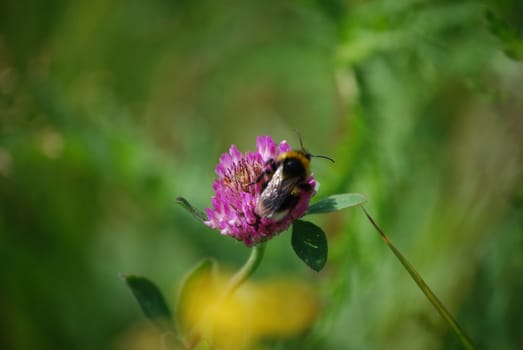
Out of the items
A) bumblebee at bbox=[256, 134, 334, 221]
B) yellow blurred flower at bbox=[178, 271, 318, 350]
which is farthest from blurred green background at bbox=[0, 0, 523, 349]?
bumblebee at bbox=[256, 134, 334, 221]

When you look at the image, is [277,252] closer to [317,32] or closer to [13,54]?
[317,32]

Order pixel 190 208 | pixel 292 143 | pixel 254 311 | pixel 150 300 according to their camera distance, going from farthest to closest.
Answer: pixel 292 143 → pixel 254 311 → pixel 150 300 → pixel 190 208

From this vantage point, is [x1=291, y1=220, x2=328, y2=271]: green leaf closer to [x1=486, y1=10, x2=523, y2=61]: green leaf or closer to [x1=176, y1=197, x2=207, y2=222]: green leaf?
[x1=176, y1=197, x2=207, y2=222]: green leaf

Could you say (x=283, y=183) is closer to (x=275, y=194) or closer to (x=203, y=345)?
(x=275, y=194)

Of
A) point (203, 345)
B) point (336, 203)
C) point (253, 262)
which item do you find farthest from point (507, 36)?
point (203, 345)

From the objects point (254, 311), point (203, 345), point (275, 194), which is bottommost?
point (254, 311)

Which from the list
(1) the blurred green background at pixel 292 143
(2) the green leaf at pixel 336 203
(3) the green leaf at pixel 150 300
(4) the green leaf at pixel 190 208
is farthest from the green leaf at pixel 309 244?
(1) the blurred green background at pixel 292 143

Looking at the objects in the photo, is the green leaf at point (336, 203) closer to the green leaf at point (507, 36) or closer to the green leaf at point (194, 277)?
the green leaf at point (194, 277)
